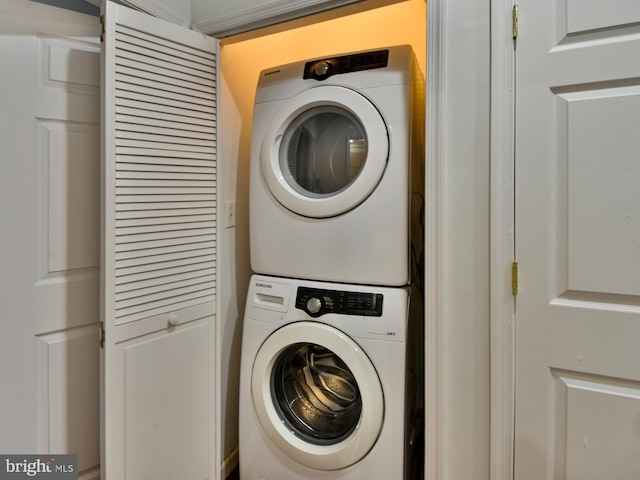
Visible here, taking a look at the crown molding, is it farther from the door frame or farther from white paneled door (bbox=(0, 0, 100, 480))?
the door frame

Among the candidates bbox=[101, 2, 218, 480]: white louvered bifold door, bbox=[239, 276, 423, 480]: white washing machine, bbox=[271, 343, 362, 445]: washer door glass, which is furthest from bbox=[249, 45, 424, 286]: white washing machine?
bbox=[271, 343, 362, 445]: washer door glass

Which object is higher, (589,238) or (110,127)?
(110,127)

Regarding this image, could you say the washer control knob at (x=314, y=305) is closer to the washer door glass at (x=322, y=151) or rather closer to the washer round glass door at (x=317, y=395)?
the washer round glass door at (x=317, y=395)

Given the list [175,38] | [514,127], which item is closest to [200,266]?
[175,38]

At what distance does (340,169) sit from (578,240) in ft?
2.74

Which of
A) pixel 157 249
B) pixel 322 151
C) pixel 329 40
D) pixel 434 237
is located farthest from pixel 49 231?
pixel 329 40

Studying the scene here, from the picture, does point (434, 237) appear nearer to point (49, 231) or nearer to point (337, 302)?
point (337, 302)

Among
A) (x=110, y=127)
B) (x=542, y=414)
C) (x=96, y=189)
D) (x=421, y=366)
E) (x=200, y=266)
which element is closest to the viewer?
(x=542, y=414)

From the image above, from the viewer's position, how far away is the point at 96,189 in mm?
1320

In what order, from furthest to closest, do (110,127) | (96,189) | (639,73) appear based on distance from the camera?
(96,189), (110,127), (639,73)

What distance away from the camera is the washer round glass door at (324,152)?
50.2 inches

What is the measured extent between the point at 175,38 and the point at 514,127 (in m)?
1.26

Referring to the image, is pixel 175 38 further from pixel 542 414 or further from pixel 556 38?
pixel 542 414

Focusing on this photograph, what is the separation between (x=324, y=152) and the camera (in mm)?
1467
